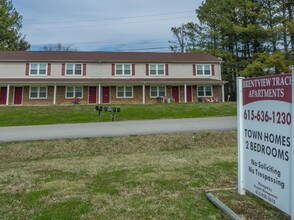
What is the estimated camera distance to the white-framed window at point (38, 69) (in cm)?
3159

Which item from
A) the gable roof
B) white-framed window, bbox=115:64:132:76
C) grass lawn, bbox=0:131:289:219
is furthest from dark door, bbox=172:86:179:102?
grass lawn, bbox=0:131:289:219

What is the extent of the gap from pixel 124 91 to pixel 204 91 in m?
9.20

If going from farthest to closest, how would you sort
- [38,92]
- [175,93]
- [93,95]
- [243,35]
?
[243,35] < [175,93] < [93,95] < [38,92]

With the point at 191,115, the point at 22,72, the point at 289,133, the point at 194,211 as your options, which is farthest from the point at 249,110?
the point at 22,72

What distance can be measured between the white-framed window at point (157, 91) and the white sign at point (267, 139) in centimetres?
2806

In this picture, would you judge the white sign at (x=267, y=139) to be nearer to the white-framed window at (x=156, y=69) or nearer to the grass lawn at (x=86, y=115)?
the grass lawn at (x=86, y=115)

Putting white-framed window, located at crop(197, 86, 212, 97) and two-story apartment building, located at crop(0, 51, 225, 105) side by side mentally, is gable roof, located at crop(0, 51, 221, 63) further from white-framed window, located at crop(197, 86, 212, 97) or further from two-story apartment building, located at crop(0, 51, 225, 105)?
white-framed window, located at crop(197, 86, 212, 97)

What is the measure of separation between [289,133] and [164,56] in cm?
3264

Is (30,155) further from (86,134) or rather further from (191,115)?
(191,115)

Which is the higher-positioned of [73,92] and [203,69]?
[203,69]

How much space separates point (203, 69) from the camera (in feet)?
113

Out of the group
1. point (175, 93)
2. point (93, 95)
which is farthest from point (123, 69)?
point (175, 93)

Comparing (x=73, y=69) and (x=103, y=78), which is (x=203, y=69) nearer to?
(x=103, y=78)

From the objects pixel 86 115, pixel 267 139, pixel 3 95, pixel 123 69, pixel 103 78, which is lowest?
pixel 267 139
